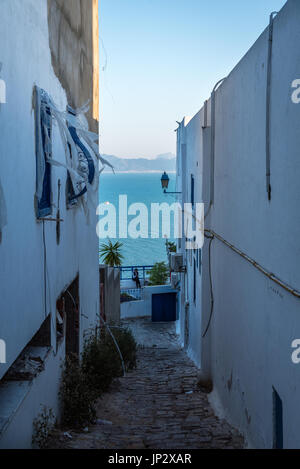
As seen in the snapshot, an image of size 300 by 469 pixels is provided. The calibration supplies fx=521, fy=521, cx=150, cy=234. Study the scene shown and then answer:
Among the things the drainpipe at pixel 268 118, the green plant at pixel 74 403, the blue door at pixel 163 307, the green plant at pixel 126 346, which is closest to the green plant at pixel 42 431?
the green plant at pixel 74 403

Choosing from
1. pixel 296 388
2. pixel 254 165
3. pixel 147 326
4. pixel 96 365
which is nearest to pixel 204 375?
pixel 96 365

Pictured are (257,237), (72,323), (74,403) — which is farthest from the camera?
(72,323)

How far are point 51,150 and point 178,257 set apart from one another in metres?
11.5

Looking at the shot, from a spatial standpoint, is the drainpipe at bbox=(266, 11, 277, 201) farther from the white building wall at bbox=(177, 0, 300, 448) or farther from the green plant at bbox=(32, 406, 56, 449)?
the green plant at bbox=(32, 406, 56, 449)

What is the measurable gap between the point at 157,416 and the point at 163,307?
2048 cm

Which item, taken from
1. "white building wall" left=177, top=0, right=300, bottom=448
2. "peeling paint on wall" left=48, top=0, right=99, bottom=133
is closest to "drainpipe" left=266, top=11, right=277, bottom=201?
"white building wall" left=177, top=0, right=300, bottom=448

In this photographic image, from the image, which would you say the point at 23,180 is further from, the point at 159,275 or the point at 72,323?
the point at 159,275

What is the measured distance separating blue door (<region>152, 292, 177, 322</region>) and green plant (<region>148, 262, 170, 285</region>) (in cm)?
338

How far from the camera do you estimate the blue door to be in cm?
2819

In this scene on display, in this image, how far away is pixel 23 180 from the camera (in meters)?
4.73

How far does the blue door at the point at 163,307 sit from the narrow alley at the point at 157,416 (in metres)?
14.9

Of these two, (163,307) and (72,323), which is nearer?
(72,323)

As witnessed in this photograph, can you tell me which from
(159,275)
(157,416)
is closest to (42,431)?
(157,416)
